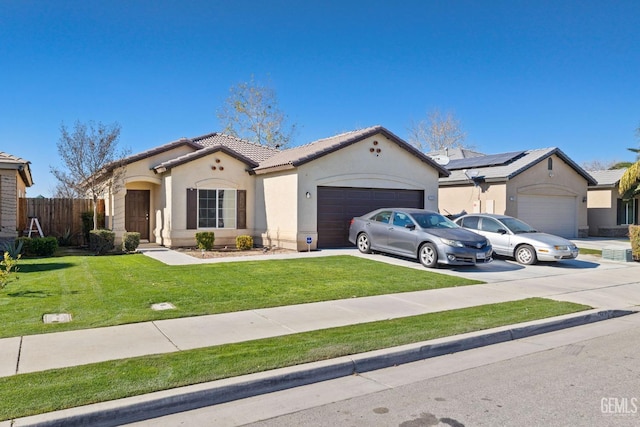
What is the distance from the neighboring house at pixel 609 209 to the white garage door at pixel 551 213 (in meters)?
3.17

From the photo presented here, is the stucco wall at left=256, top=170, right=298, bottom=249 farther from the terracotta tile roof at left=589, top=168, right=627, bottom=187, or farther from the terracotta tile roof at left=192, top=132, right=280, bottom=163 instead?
the terracotta tile roof at left=589, top=168, right=627, bottom=187

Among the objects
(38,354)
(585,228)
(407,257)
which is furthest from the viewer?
(585,228)

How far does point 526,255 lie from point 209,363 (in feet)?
39.3

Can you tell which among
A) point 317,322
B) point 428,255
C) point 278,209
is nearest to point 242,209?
point 278,209

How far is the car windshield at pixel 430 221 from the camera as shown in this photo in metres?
14.3

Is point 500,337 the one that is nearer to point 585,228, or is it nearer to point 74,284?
point 74,284

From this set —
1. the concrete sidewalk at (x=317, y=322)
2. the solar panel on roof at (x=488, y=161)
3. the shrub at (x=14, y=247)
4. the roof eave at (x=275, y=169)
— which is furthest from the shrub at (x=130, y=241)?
the solar panel on roof at (x=488, y=161)

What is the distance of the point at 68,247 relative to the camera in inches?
734

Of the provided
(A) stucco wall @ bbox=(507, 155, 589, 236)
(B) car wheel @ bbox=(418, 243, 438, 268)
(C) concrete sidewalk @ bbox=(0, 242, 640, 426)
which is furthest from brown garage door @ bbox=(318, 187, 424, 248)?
(A) stucco wall @ bbox=(507, 155, 589, 236)

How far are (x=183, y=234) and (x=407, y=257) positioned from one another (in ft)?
26.6

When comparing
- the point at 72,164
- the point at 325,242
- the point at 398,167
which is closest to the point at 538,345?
the point at 325,242

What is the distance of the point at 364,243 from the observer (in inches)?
641

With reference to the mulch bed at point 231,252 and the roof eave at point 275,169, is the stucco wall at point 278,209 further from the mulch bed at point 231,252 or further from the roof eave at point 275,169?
the mulch bed at point 231,252

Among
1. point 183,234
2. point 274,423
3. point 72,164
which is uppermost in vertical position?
point 72,164
